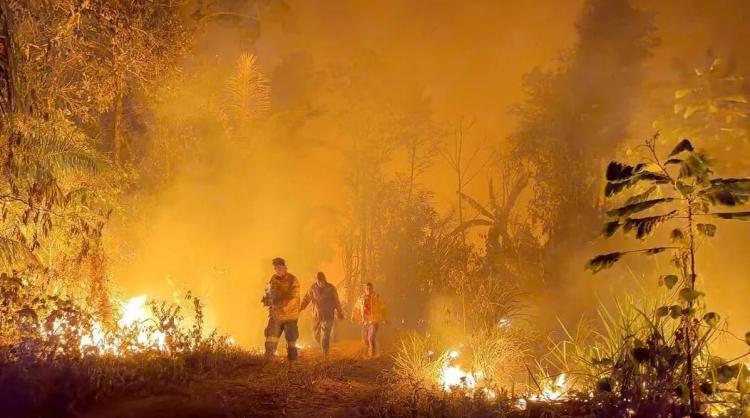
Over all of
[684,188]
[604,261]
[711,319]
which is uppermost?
[684,188]

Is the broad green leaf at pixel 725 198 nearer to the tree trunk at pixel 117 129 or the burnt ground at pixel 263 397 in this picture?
the burnt ground at pixel 263 397

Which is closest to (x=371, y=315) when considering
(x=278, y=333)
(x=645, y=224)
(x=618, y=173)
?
(x=278, y=333)

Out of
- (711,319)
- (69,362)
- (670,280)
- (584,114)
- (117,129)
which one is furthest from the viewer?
(584,114)

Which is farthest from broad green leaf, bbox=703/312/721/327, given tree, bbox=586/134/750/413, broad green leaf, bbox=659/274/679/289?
broad green leaf, bbox=659/274/679/289

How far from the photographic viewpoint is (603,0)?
65.2 ft

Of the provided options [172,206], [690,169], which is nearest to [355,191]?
[172,206]

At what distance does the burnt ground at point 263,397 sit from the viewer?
663 cm

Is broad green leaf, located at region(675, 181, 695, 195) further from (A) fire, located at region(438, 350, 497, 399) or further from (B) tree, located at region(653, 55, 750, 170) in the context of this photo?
(B) tree, located at region(653, 55, 750, 170)

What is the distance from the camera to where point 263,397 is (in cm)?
763

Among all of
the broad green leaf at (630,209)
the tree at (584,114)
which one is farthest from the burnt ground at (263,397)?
the tree at (584,114)

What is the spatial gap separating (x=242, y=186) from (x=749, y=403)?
19.8 metres

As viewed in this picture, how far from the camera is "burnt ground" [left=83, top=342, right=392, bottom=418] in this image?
6.63m

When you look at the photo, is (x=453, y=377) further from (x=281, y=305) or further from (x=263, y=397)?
(x=281, y=305)

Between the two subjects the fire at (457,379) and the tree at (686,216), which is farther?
the fire at (457,379)
